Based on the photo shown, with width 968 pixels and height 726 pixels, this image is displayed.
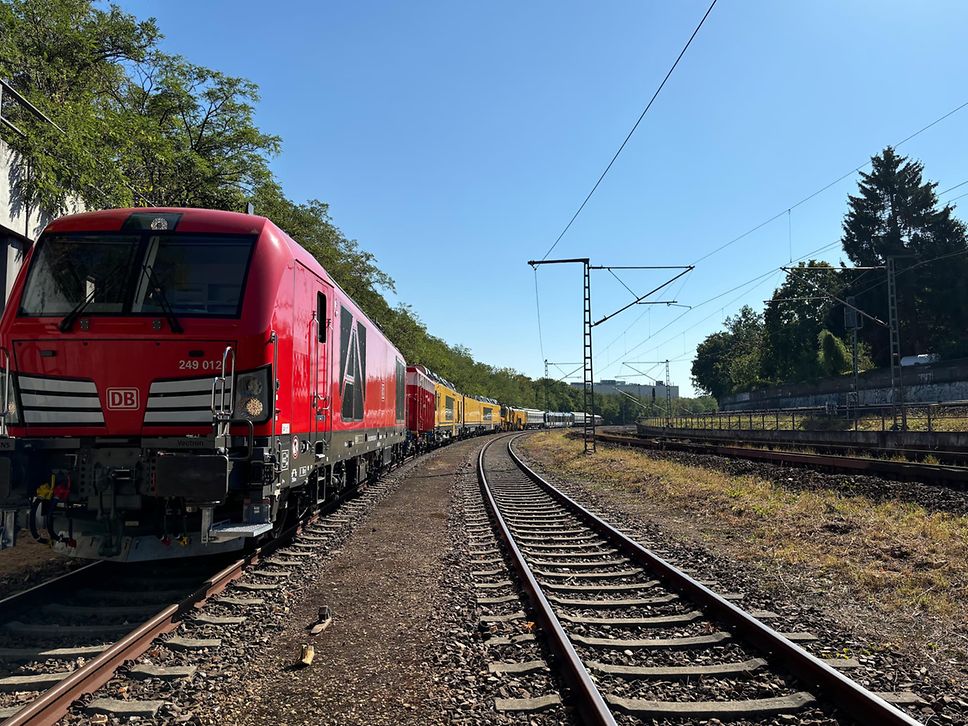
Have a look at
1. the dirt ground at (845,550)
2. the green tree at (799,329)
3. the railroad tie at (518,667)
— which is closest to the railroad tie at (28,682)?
the railroad tie at (518,667)

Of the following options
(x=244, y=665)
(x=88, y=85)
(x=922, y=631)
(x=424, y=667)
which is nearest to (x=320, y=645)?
(x=244, y=665)

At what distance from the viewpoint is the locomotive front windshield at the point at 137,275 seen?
6.32 meters

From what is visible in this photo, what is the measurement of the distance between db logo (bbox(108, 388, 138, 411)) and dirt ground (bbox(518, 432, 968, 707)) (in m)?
6.65

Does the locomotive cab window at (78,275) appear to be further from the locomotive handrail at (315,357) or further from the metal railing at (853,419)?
the metal railing at (853,419)

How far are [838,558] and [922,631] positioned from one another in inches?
115

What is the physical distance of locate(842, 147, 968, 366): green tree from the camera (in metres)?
58.9

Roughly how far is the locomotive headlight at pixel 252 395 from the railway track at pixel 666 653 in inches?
127

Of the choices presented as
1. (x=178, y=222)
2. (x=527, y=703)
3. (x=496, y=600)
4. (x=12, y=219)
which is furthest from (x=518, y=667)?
(x=12, y=219)

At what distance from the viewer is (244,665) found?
4.96 m

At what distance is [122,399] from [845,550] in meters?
9.12

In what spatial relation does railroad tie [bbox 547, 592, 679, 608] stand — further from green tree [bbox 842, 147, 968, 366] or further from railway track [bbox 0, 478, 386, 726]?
green tree [bbox 842, 147, 968, 366]

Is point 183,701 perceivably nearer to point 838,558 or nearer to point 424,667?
point 424,667

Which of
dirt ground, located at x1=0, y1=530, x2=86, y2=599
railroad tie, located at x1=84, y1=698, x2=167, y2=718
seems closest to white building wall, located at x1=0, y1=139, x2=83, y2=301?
dirt ground, located at x1=0, y1=530, x2=86, y2=599

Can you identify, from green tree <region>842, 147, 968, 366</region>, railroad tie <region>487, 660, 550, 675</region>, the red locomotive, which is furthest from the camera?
green tree <region>842, 147, 968, 366</region>
